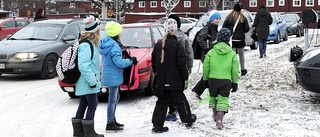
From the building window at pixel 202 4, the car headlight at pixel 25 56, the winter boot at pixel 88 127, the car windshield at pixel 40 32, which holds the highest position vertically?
the building window at pixel 202 4

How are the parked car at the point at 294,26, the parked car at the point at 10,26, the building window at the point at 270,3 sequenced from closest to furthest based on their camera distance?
the parked car at the point at 10,26, the parked car at the point at 294,26, the building window at the point at 270,3

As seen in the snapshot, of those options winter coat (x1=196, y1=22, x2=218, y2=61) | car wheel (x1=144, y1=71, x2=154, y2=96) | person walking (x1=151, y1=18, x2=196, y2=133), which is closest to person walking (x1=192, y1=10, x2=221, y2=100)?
winter coat (x1=196, y1=22, x2=218, y2=61)

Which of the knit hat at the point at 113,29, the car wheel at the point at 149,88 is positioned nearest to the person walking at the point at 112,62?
the knit hat at the point at 113,29

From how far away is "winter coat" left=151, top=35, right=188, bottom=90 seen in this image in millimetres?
5730

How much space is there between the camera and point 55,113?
7.34 m

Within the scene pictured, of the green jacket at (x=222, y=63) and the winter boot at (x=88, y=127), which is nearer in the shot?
the winter boot at (x=88, y=127)

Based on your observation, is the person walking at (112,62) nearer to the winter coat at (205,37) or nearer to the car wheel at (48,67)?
the winter coat at (205,37)

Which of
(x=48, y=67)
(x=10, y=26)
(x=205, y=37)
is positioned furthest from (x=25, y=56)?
(x=10, y=26)

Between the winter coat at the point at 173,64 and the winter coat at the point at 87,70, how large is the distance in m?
0.87

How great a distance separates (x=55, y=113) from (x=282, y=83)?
4598 mm

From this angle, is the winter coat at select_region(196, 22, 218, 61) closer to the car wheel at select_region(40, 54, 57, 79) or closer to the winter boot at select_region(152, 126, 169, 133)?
the winter boot at select_region(152, 126, 169, 133)

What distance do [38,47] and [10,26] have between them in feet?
35.3

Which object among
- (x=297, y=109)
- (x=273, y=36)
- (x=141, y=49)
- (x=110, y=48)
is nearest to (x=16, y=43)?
(x=141, y=49)

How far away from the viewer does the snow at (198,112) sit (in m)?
5.97
